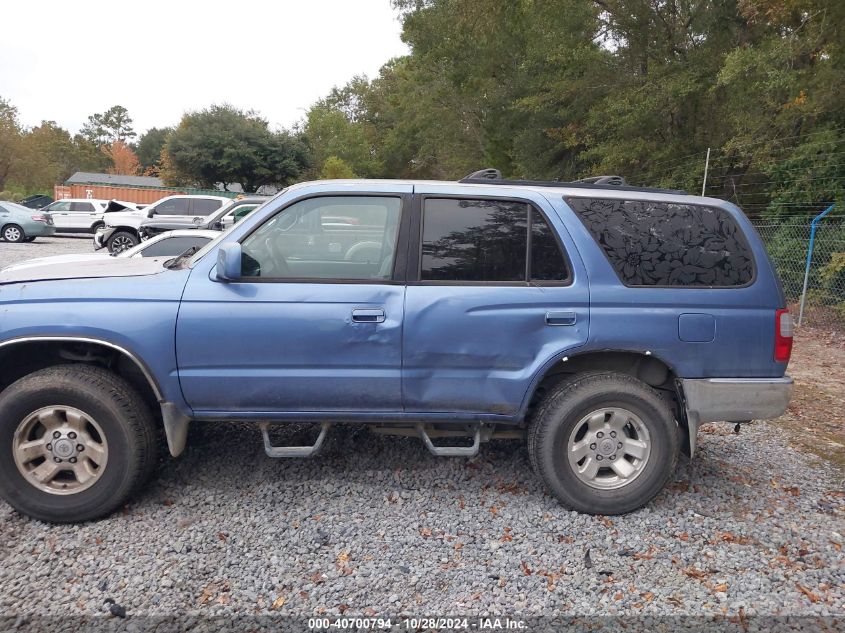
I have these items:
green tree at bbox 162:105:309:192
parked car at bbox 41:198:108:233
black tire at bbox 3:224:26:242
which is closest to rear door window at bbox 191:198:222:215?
black tire at bbox 3:224:26:242

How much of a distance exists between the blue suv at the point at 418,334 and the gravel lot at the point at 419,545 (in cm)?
28

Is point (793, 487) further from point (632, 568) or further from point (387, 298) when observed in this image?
point (387, 298)

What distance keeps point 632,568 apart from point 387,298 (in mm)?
1843

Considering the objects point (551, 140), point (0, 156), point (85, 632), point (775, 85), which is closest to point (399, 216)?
point (85, 632)

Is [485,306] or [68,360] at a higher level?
[485,306]

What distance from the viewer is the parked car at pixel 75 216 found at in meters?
24.3

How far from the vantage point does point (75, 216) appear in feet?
79.9

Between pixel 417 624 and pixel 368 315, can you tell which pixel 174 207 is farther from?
pixel 417 624

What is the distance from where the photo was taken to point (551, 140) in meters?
20.4

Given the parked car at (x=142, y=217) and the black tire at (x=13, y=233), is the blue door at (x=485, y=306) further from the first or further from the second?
the black tire at (x=13, y=233)

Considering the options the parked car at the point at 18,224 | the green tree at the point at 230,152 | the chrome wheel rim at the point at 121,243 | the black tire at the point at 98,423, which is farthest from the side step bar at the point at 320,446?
the green tree at the point at 230,152

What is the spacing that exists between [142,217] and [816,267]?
51.6 ft

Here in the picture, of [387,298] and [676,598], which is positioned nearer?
[676,598]

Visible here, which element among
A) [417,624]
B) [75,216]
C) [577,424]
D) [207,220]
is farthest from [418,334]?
[75,216]
